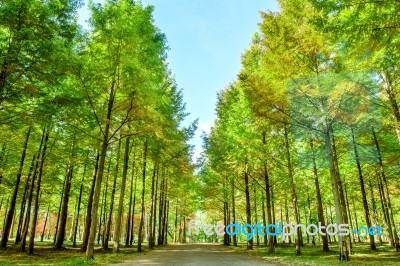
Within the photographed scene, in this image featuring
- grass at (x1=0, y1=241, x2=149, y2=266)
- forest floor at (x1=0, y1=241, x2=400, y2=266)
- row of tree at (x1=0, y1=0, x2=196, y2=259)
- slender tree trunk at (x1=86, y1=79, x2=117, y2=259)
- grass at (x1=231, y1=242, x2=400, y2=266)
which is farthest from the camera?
slender tree trunk at (x1=86, y1=79, x2=117, y2=259)

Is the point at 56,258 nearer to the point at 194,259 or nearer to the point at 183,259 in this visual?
the point at 183,259

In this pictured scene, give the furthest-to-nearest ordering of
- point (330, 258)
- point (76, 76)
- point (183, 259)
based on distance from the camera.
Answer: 1. point (330, 258)
2. point (183, 259)
3. point (76, 76)

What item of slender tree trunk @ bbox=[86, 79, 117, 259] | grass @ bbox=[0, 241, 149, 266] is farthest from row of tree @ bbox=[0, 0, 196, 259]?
grass @ bbox=[0, 241, 149, 266]

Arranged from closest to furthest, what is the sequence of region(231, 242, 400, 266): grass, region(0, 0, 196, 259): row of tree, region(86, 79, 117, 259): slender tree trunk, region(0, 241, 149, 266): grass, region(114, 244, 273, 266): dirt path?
region(0, 0, 196, 259): row of tree < region(0, 241, 149, 266): grass < region(231, 242, 400, 266): grass < region(114, 244, 273, 266): dirt path < region(86, 79, 117, 259): slender tree trunk

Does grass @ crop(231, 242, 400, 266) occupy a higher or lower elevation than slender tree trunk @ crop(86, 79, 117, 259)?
lower

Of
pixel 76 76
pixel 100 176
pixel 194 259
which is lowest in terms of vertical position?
pixel 194 259

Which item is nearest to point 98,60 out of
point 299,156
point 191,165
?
point 299,156

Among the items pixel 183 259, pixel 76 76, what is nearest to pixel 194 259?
pixel 183 259

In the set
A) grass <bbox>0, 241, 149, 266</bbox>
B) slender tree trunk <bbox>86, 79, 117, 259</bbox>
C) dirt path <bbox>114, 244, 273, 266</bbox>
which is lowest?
dirt path <bbox>114, 244, 273, 266</bbox>

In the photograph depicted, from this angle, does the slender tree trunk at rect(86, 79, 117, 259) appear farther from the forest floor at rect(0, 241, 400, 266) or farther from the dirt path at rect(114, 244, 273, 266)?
the dirt path at rect(114, 244, 273, 266)

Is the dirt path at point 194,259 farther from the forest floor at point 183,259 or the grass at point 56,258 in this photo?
the grass at point 56,258

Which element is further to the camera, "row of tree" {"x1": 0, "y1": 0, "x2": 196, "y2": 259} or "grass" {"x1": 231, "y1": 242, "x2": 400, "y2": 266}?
"grass" {"x1": 231, "y1": 242, "x2": 400, "y2": 266}

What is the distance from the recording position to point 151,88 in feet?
41.4

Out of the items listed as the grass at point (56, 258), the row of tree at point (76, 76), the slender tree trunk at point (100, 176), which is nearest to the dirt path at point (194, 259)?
the grass at point (56, 258)
